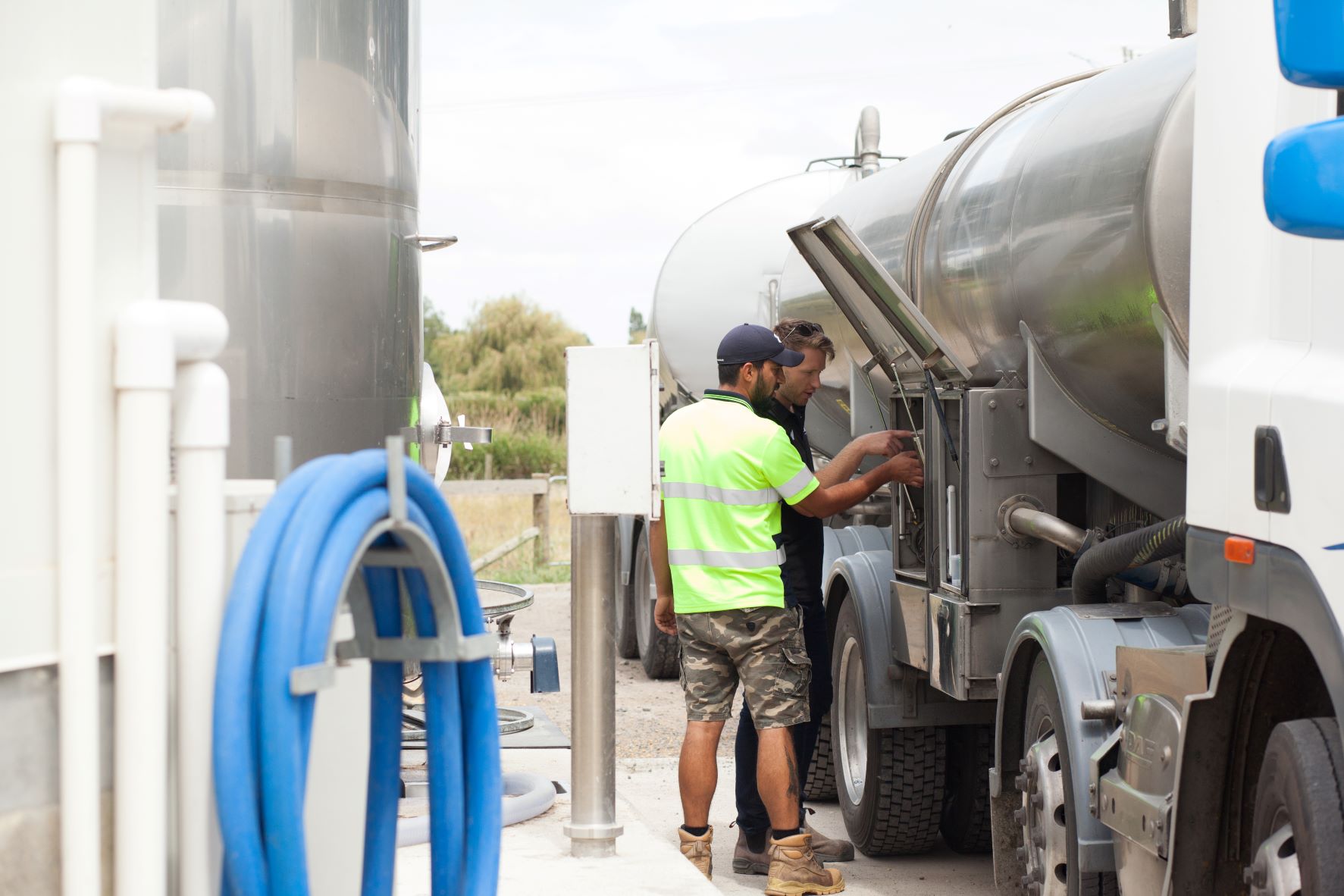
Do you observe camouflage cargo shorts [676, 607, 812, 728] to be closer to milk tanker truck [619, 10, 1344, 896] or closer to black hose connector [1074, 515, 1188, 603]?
milk tanker truck [619, 10, 1344, 896]

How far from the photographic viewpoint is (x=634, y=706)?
9.59 meters

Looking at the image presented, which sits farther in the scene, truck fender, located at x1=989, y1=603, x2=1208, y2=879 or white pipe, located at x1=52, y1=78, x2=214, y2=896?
truck fender, located at x1=989, y1=603, x2=1208, y2=879

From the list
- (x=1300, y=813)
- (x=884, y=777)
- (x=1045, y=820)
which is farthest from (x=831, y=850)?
(x=1300, y=813)

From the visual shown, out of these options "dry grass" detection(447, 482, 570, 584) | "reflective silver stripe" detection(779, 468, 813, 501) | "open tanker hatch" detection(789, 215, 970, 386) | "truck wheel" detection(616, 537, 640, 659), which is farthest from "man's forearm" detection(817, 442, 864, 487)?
"dry grass" detection(447, 482, 570, 584)

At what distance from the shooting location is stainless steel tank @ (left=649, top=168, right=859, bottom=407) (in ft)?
31.2

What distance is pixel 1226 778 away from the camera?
129 inches

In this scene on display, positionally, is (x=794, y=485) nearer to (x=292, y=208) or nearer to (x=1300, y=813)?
(x=292, y=208)

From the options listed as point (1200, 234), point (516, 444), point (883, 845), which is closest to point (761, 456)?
point (883, 845)

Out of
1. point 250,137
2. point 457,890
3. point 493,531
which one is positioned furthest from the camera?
point 493,531

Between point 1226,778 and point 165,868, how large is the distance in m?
2.17

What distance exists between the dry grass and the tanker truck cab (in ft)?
31.6

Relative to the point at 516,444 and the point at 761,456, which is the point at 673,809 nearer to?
the point at 761,456

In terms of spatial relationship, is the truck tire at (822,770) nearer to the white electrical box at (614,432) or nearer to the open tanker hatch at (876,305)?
the open tanker hatch at (876,305)

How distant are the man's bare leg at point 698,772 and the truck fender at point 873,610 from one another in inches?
28.3
